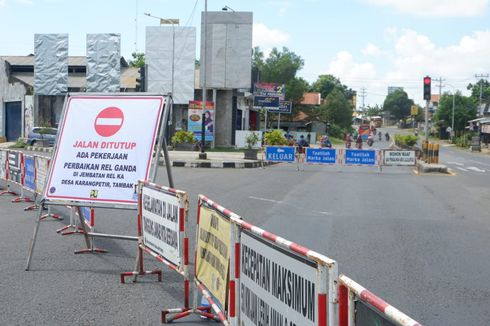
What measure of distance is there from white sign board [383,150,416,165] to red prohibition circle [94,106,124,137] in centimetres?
2208

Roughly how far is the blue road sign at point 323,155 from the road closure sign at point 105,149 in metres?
21.4

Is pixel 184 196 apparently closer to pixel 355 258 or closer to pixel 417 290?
pixel 417 290

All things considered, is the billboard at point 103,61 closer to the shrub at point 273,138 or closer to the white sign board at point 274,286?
the shrub at point 273,138

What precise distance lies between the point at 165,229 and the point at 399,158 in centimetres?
2395

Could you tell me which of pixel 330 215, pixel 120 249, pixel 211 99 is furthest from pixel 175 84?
pixel 120 249

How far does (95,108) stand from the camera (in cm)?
855

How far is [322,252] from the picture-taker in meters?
8.82

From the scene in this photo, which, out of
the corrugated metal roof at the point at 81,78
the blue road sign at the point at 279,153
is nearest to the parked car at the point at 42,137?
the corrugated metal roof at the point at 81,78

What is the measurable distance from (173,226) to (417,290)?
2.76 metres

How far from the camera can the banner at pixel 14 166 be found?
15384 mm

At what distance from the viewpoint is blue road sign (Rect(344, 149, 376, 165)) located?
2879 cm

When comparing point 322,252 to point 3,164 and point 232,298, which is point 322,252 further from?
point 3,164

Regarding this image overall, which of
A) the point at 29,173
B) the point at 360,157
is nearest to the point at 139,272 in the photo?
the point at 29,173

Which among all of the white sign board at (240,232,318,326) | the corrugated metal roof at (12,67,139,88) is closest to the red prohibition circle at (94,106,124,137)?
the white sign board at (240,232,318,326)
